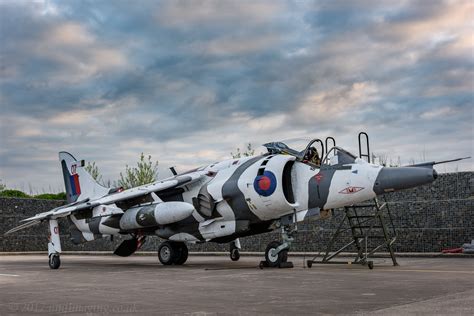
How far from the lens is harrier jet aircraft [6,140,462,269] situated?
1412cm

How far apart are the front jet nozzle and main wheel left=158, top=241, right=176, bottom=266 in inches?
269

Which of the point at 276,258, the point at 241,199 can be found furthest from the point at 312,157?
the point at 276,258

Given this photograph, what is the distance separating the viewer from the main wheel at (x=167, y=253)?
17688mm

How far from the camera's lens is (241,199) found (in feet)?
52.1

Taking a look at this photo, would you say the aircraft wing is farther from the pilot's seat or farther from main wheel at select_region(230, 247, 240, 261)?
the pilot's seat

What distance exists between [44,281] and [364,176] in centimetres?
746

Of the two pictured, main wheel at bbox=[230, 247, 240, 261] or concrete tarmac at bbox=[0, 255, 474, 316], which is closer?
concrete tarmac at bbox=[0, 255, 474, 316]

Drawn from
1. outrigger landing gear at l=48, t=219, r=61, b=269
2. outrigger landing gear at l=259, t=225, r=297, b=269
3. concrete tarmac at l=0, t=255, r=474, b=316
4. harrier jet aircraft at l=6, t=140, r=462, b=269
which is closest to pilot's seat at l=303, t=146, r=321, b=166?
harrier jet aircraft at l=6, t=140, r=462, b=269

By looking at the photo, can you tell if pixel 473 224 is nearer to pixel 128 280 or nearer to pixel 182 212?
pixel 182 212

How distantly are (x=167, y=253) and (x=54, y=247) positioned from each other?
3.29 meters

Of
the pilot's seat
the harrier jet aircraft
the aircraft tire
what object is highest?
the pilot's seat

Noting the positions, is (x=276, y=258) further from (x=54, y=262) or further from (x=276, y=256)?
(x=54, y=262)

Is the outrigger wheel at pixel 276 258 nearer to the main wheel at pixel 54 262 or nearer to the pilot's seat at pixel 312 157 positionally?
the pilot's seat at pixel 312 157

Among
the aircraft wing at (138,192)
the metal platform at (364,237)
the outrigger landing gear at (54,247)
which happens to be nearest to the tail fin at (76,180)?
the aircraft wing at (138,192)
